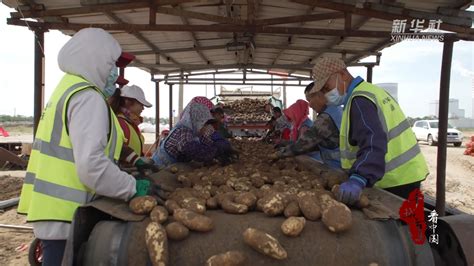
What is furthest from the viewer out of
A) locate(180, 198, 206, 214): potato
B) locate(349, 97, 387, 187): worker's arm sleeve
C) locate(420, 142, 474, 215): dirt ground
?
locate(420, 142, 474, 215): dirt ground

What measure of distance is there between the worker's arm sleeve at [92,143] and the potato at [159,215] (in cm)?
21

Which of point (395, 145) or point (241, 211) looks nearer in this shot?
point (241, 211)

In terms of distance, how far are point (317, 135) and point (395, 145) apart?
3.65 ft

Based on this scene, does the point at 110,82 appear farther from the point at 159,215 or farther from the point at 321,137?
the point at 321,137

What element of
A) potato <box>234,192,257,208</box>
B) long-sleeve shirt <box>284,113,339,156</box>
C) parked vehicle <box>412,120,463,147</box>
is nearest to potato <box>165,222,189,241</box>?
potato <box>234,192,257,208</box>

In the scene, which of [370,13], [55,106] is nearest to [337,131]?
[370,13]

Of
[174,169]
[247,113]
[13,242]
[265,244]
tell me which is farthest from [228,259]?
[247,113]

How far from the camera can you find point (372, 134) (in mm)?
2182

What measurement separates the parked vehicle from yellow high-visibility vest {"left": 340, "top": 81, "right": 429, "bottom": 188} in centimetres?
2341

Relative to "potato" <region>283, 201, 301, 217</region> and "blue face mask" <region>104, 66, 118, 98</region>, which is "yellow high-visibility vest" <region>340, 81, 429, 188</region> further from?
"blue face mask" <region>104, 66, 118, 98</region>

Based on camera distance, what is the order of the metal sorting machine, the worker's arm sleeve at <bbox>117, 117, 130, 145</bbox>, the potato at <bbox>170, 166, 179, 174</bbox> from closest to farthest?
the metal sorting machine < the potato at <bbox>170, 166, 179, 174</bbox> < the worker's arm sleeve at <bbox>117, 117, 130, 145</bbox>

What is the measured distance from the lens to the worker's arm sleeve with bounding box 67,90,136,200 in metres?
1.73

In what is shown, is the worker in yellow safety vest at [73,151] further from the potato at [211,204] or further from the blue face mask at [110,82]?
the potato at [211,204]

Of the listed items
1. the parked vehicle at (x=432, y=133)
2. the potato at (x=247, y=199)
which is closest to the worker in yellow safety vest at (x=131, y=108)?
the potato at (x=247, y=199)
